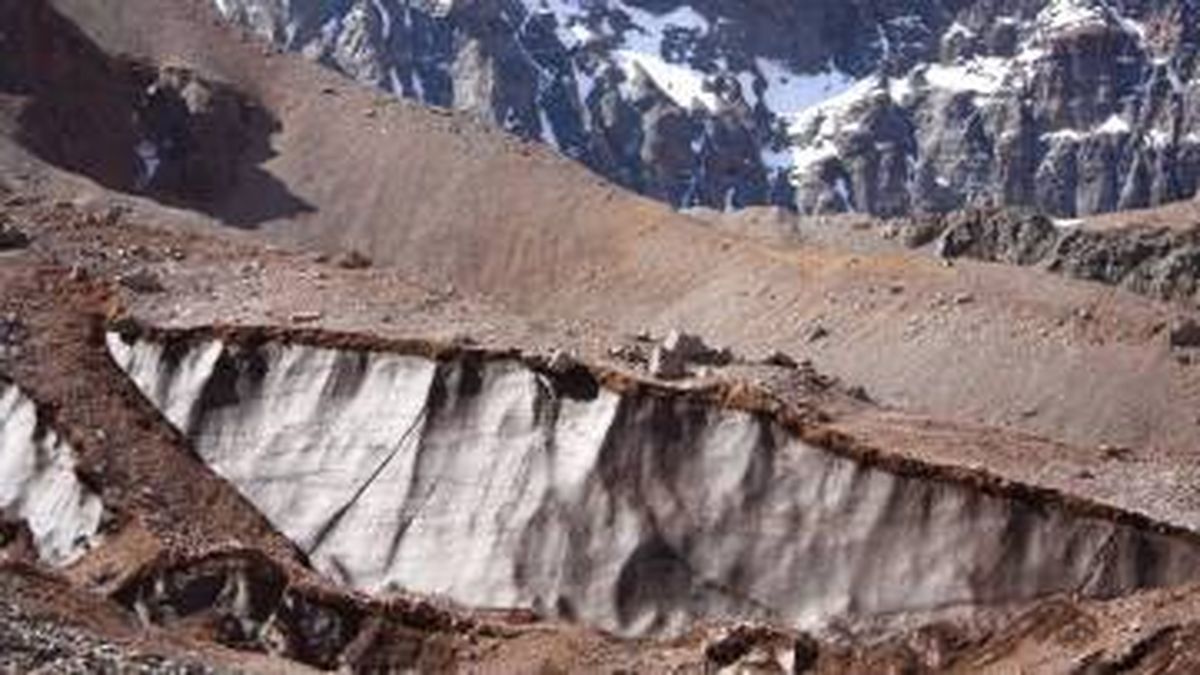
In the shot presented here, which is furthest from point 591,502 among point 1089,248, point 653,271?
point 1089,248

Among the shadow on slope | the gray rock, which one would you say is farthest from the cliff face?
the shadow on slope

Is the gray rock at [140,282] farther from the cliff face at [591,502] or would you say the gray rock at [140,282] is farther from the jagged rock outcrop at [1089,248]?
the jagged rock outcrop at [1089,248]

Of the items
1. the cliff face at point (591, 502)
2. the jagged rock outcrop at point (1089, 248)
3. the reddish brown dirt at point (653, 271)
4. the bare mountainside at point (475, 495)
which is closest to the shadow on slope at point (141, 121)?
the reddish brown dirt at point (653, 271)

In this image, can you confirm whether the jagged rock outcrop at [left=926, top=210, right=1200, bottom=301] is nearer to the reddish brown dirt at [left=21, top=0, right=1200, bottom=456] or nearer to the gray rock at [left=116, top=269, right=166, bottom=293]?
the reddish brown dirt at [left=21, top=0, right=1200, bottom=456]

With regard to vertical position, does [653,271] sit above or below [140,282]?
above

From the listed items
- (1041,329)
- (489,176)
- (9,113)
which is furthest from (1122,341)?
(9,113)

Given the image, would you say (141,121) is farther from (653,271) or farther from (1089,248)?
(1089,248)

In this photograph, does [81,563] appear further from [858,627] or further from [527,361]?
[858,627]
